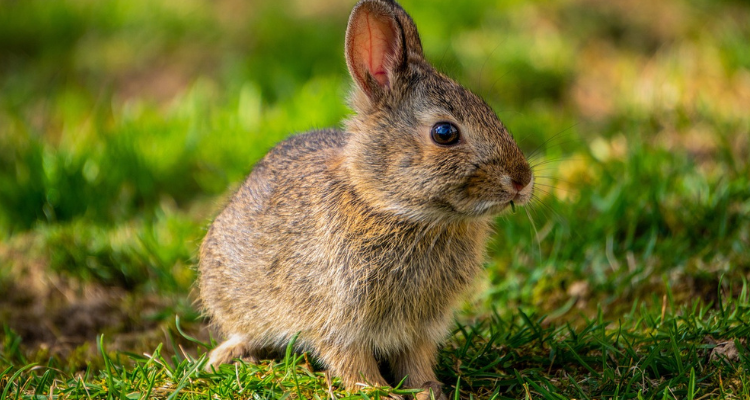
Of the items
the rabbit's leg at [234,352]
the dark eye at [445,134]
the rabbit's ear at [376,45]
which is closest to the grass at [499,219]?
the rabbit's leg at [234,352]

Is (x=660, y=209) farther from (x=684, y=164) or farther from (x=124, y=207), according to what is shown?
(x=124, y=207)

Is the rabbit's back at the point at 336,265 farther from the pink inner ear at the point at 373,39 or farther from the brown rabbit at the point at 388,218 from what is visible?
the pink inner ear at the point at 373,39

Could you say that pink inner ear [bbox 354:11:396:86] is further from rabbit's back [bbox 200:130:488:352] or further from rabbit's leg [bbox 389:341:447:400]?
rabbit's leg [bbox 389:341:447:400]

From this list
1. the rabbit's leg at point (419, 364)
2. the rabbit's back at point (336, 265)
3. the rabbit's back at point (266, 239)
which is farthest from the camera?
the rabbit's back at point (266, 239)

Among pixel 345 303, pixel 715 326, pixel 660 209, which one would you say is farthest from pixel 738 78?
pixel 345 303

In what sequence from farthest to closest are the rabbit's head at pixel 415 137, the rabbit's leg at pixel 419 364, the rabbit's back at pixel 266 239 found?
1. the rabbit's back at pixel 266 239
2. the rabbit's leg at pixel 419 364
3. the rabbit's head at pixel 415 137

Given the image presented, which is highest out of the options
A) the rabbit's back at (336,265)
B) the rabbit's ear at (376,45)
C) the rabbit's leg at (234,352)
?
the rabbit's ear at (376,45)

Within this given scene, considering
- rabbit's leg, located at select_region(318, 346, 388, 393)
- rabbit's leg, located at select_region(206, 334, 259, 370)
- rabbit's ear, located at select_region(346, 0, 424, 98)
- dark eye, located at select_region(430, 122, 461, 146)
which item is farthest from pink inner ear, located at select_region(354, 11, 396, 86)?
rabbit's leg, located at select_region(206, 334, 259, 370)

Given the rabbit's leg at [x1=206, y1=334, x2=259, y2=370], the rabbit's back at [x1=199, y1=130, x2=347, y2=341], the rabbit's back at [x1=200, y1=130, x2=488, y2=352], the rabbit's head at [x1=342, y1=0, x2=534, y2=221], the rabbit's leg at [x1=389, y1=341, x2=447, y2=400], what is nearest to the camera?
the rabbit's head at [x1=342, y1=0, x2=534, y2=221]
